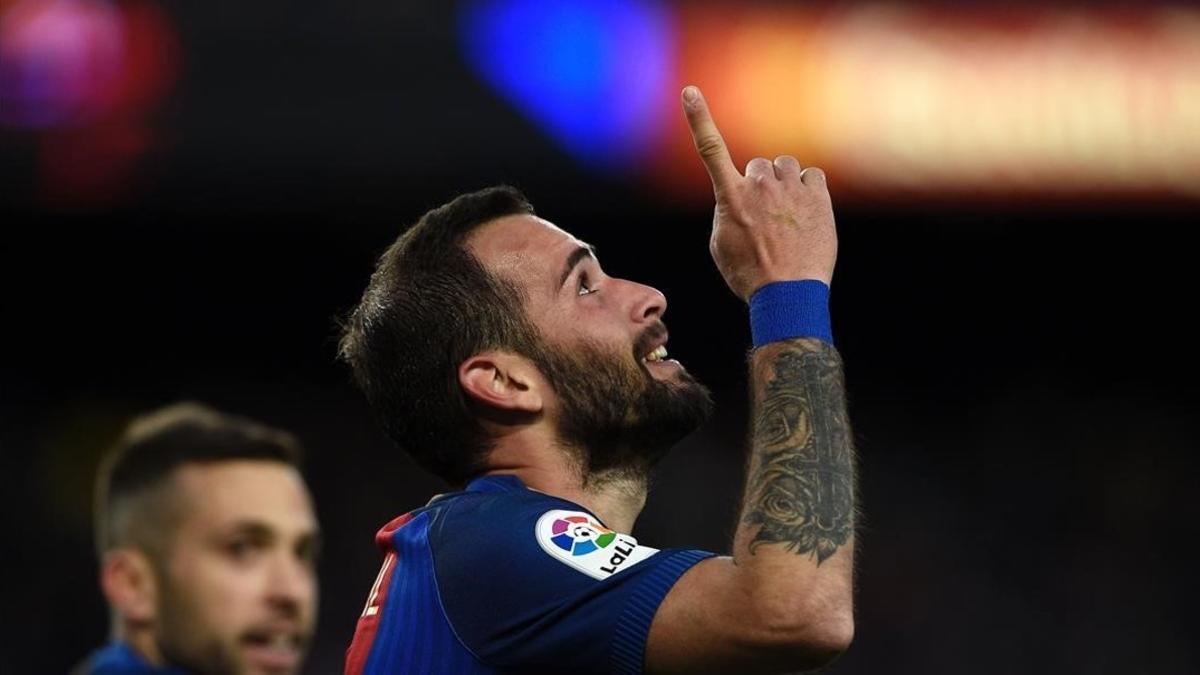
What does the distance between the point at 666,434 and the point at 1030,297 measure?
9.58 meters

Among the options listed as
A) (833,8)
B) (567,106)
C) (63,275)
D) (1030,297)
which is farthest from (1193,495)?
(63,275)

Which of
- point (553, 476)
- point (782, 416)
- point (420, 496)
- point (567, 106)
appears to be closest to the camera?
point (782, 416)

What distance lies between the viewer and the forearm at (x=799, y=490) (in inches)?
107

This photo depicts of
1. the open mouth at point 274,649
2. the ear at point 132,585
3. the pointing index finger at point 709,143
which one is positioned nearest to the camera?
the pointing index finger at point 709,143

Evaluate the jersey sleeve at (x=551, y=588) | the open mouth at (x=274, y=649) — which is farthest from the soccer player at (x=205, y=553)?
the jersey sleeve at (x=551, y=588)

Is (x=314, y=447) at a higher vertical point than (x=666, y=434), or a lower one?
higher

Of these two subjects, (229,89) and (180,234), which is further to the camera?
(180,234)

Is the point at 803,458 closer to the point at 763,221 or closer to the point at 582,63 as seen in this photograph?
the point at 763,221

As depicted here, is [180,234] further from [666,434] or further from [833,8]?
[666,434]

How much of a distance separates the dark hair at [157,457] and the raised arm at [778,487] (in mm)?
3549

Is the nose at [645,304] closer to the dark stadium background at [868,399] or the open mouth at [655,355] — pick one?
the open mouth at [655,355]

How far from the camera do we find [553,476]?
3.26 m

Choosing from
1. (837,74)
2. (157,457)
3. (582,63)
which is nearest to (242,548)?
(157,457)

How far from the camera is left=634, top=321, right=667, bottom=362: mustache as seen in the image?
333cm
